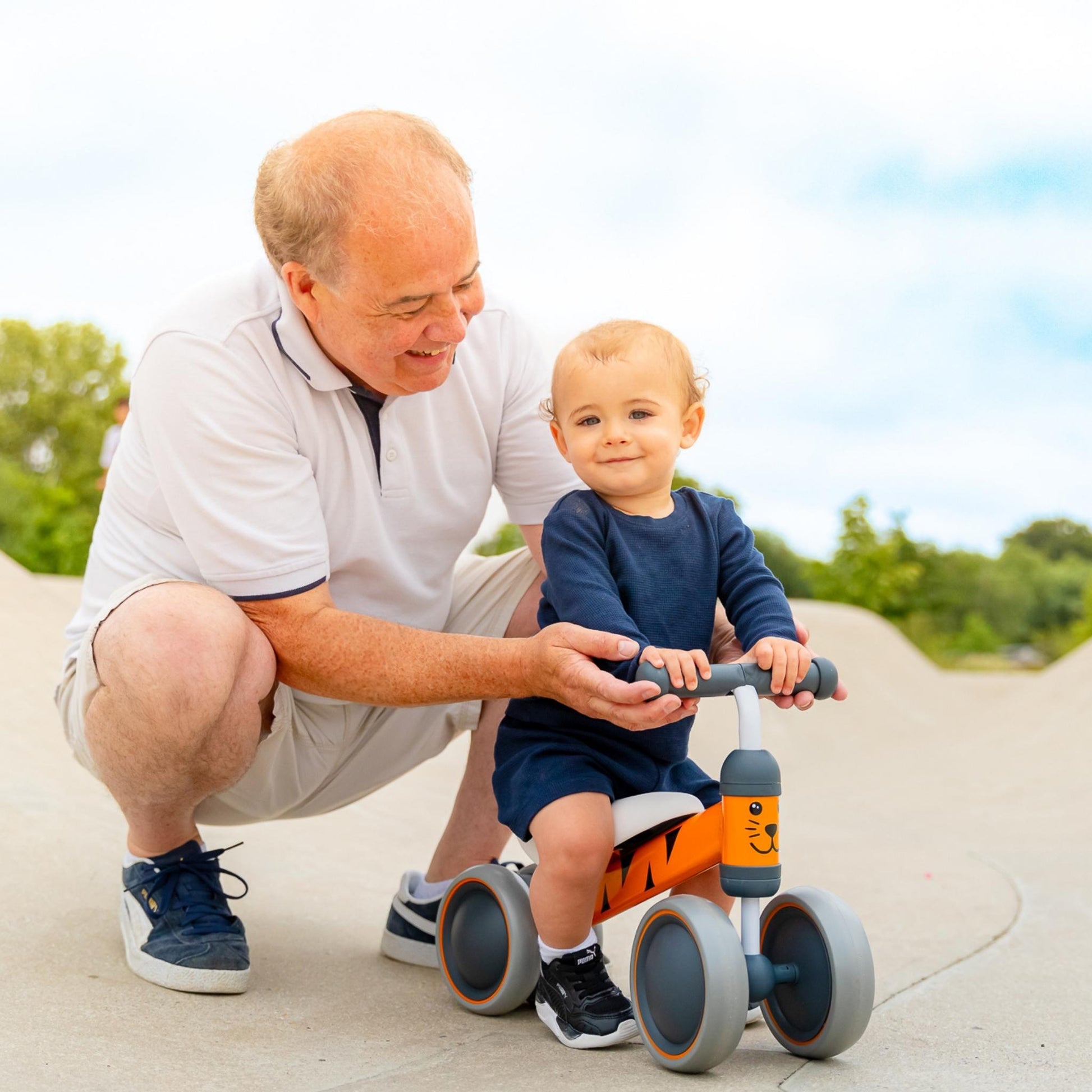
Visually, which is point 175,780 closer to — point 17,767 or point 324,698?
point 324,698

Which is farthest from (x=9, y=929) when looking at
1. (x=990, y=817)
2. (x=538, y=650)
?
(x=990, y=817)

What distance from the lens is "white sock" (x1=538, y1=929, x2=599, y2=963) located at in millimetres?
2215

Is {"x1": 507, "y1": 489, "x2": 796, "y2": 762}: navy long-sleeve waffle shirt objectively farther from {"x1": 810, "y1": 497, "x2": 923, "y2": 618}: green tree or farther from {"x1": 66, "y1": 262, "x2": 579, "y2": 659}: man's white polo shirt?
{"x1": 810, "y1": 497, "x2": 923, "y2": 618}: green tree

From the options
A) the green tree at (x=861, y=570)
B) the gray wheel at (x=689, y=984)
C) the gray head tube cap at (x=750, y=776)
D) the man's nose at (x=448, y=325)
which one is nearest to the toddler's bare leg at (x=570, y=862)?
the gray wheel at (x=689, y=984)

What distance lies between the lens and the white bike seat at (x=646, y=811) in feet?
7.24

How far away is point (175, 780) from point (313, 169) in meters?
1.22

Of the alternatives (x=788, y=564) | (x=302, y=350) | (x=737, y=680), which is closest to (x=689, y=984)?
(x=737, y=680)

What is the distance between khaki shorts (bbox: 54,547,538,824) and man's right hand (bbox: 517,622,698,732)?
0.71 metres

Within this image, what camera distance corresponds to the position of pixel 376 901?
11.5ft

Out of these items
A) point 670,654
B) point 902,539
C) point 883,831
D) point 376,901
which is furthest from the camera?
point 902,539

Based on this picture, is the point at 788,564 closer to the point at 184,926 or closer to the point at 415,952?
the point at 415,952

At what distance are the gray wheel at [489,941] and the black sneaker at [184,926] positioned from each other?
42cm

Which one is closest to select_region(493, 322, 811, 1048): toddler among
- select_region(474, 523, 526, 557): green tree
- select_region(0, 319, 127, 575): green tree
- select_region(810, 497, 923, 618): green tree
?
select_region(474, 523, 526, 557): green tree

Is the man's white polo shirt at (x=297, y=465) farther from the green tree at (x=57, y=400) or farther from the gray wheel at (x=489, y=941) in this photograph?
the green tree at (x=57, y=400)
